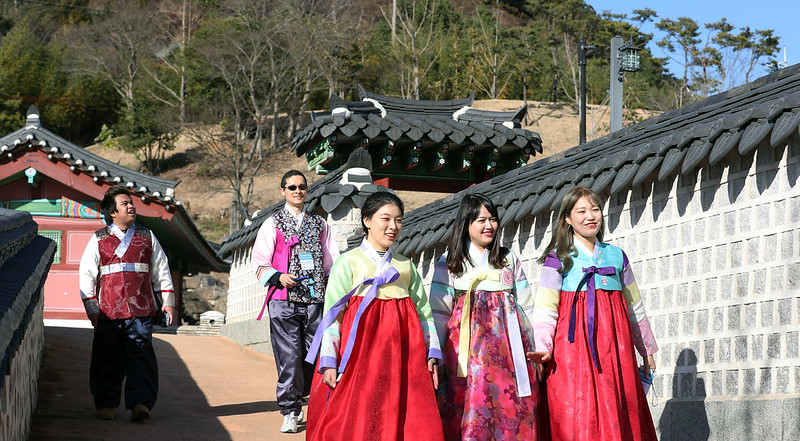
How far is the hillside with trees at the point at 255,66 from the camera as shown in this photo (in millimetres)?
43281

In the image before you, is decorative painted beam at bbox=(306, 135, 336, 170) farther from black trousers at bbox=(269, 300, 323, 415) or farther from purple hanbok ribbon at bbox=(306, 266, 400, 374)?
purple hanbok ribbon at bbox=(306, 266, 400, 374)

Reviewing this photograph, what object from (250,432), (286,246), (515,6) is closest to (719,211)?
(286,246)

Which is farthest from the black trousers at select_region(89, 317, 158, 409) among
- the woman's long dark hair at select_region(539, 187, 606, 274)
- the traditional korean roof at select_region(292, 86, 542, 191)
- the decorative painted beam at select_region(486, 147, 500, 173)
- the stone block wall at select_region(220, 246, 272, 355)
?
the decorative painted beam at select_region(486, 147, 500, 173)

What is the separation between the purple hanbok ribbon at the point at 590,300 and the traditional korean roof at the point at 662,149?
36.4 inches

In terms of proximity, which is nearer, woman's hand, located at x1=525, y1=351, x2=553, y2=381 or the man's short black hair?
woman's hand, located at x1=525, y1=351, x2=553, y2=381

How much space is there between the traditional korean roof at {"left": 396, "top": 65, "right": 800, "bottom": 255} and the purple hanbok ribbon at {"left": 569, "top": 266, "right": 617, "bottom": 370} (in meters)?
0.92

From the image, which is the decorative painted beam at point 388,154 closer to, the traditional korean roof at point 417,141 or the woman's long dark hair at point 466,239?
the traditional korean roof at point 417,141

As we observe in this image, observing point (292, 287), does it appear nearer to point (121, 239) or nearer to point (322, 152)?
point (121, 239)

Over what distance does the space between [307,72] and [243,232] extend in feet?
99.9

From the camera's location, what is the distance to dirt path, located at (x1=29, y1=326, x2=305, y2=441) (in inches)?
251

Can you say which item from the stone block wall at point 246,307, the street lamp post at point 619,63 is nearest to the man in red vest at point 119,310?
the stone block wall at point 246,307

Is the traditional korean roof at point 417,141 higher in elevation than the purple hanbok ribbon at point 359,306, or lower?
higher

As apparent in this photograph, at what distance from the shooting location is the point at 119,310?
6844mm

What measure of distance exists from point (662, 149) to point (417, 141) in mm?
6222
